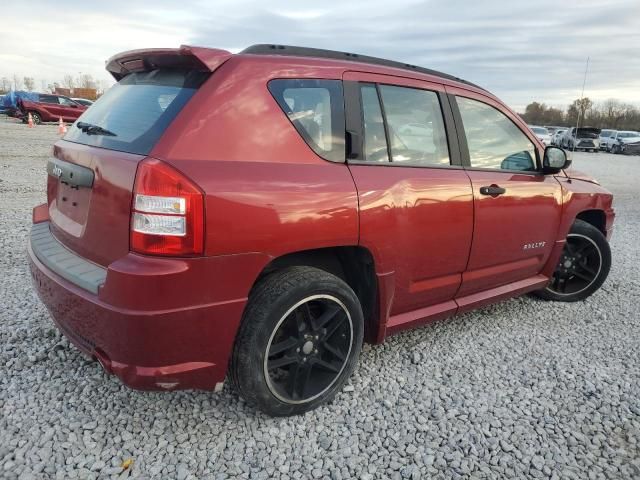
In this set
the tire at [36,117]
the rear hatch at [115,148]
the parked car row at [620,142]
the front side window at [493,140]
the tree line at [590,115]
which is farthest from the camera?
the tree line at [590,115]

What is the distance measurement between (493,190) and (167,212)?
86.8 inches

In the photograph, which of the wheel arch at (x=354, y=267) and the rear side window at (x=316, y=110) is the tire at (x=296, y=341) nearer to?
the wheel arch at (x=354, y=267)

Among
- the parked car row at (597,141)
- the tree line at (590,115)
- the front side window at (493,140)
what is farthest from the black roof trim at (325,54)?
the tree line at (590,115)

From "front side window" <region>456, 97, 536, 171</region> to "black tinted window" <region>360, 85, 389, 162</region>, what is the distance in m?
0.79

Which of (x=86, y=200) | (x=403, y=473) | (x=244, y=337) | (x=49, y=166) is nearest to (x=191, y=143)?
(x=86, y=200)

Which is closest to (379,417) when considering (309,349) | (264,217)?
(309,349)

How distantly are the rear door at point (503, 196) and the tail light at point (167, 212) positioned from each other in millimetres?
1910

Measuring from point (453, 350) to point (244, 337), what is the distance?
5.69 ft

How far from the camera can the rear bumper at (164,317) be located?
2.08 m

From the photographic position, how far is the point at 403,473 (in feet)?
7.58

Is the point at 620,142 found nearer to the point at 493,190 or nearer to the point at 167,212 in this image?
the point at 493,190

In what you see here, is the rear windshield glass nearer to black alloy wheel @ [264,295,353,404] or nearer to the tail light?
the tail light

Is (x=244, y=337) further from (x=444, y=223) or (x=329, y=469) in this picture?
(x=444, y=223)

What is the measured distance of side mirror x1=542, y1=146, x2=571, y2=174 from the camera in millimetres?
3812
